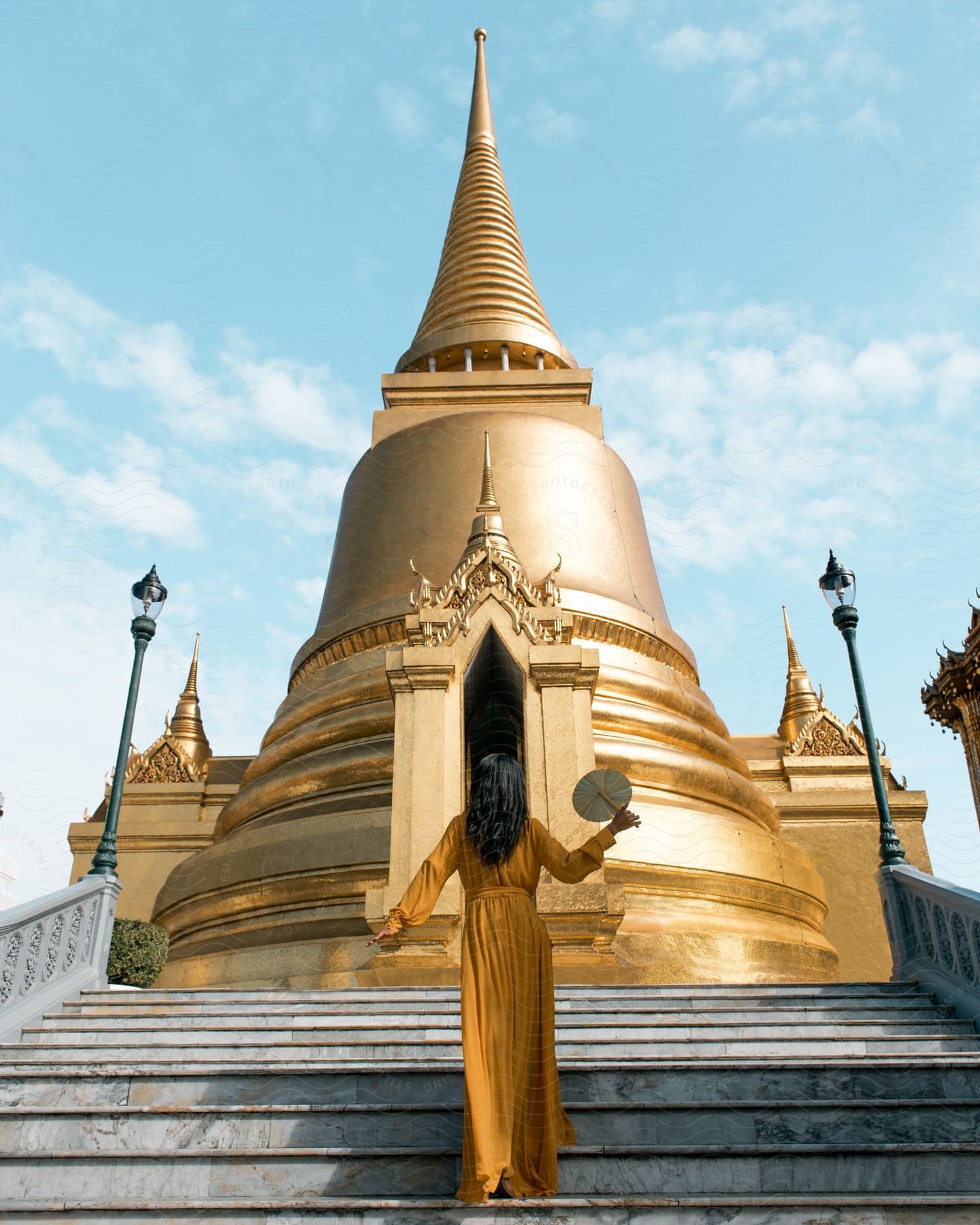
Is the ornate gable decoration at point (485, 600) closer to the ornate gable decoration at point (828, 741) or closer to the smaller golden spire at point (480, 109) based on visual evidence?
the ornate gable decoration at point (828, 741)

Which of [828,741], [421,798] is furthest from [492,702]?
[828,741]

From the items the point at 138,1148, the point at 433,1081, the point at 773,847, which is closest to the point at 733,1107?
the point at 433,1081

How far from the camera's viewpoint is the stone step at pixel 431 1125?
4.75 metres

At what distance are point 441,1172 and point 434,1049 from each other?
3.91ft

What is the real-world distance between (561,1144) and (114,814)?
4964 mm

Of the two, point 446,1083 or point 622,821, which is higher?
point 622,821

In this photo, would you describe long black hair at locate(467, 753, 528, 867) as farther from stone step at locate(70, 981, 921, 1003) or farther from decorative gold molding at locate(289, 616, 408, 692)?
decorative gold molding at locate(289, 616, 408, 692)

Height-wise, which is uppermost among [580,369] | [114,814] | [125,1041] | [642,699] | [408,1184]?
[580,369]

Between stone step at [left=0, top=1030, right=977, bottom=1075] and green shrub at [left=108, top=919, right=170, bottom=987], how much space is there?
410 centimetres

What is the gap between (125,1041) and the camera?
19.9 ft

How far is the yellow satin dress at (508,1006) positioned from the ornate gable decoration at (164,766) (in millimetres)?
13286

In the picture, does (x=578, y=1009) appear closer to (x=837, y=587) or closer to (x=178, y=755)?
(x=837, y=587)

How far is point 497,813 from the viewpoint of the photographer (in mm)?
4617

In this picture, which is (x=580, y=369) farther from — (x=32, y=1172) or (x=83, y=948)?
(x=32, y=1172)
